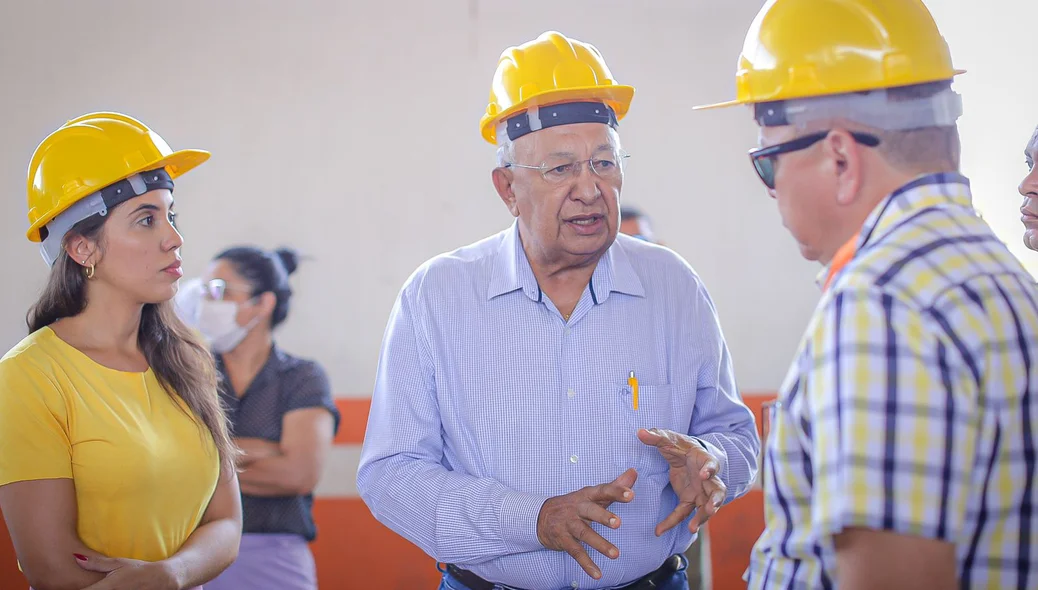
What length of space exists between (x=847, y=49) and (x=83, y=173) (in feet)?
5.41

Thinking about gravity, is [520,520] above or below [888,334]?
below

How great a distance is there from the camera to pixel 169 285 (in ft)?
6.73

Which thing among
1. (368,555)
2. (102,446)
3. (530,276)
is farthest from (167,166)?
(368,555)

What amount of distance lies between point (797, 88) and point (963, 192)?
27 cm

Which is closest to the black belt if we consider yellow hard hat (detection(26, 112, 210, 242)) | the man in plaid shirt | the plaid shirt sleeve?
the man in plaid shirt

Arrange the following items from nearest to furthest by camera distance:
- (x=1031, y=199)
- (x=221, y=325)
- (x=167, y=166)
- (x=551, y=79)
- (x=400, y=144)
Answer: (x=551, y=79)
(x=167, y=166)
(x=1031, y=199)
(x=221, y=325)
(x=400, y=144)

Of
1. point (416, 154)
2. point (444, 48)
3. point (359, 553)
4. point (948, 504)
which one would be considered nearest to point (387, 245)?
point (416, 154)

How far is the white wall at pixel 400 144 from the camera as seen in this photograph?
4.23m

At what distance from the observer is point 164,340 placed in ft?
6.94

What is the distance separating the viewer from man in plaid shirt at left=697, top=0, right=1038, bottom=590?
3.11 feet

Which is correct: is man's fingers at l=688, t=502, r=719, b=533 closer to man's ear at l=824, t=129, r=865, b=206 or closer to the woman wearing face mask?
man's ear at l=824, t=129, r=865, b=206

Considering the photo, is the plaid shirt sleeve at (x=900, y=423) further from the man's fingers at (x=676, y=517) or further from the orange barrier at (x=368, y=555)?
the orange barrier at (x=368, y=555)

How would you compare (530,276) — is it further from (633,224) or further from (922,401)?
(633,224)

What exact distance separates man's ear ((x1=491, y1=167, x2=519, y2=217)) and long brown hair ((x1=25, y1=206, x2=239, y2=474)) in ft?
2.92
